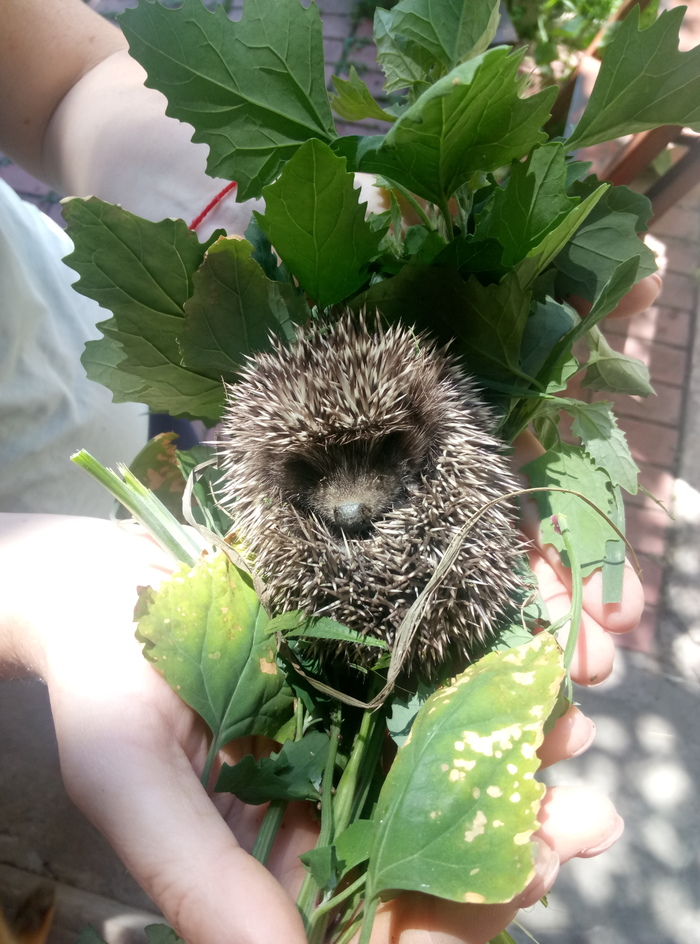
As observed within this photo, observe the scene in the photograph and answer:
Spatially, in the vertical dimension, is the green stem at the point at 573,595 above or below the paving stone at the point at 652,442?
above

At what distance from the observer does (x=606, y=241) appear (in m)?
0.82

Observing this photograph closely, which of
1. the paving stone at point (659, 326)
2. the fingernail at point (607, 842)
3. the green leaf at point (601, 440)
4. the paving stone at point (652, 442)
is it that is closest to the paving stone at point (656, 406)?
the paving stone at point (652, 442)

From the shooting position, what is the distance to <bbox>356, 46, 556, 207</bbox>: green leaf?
1.90 ft

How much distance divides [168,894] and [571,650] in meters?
0.47

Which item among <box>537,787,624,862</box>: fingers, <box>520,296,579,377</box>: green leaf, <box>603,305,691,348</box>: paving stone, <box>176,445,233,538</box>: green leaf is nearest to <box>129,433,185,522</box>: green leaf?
<box>176,445,233,538</box>: green leaf

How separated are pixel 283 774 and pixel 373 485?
33cm

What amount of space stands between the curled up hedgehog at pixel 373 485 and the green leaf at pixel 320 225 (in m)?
0.05

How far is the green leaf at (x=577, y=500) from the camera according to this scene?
83 centimetres

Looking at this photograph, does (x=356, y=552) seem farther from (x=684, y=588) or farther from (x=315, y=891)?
(x=684, y=588)

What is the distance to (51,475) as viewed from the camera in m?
1.17

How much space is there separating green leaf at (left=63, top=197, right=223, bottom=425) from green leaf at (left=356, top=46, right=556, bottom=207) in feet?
0.78

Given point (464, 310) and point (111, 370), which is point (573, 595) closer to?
point (464, 310)

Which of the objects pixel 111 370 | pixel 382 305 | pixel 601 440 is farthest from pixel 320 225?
pixel 601 440

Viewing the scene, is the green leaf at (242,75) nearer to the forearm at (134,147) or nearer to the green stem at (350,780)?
the forearm at (134,147)
